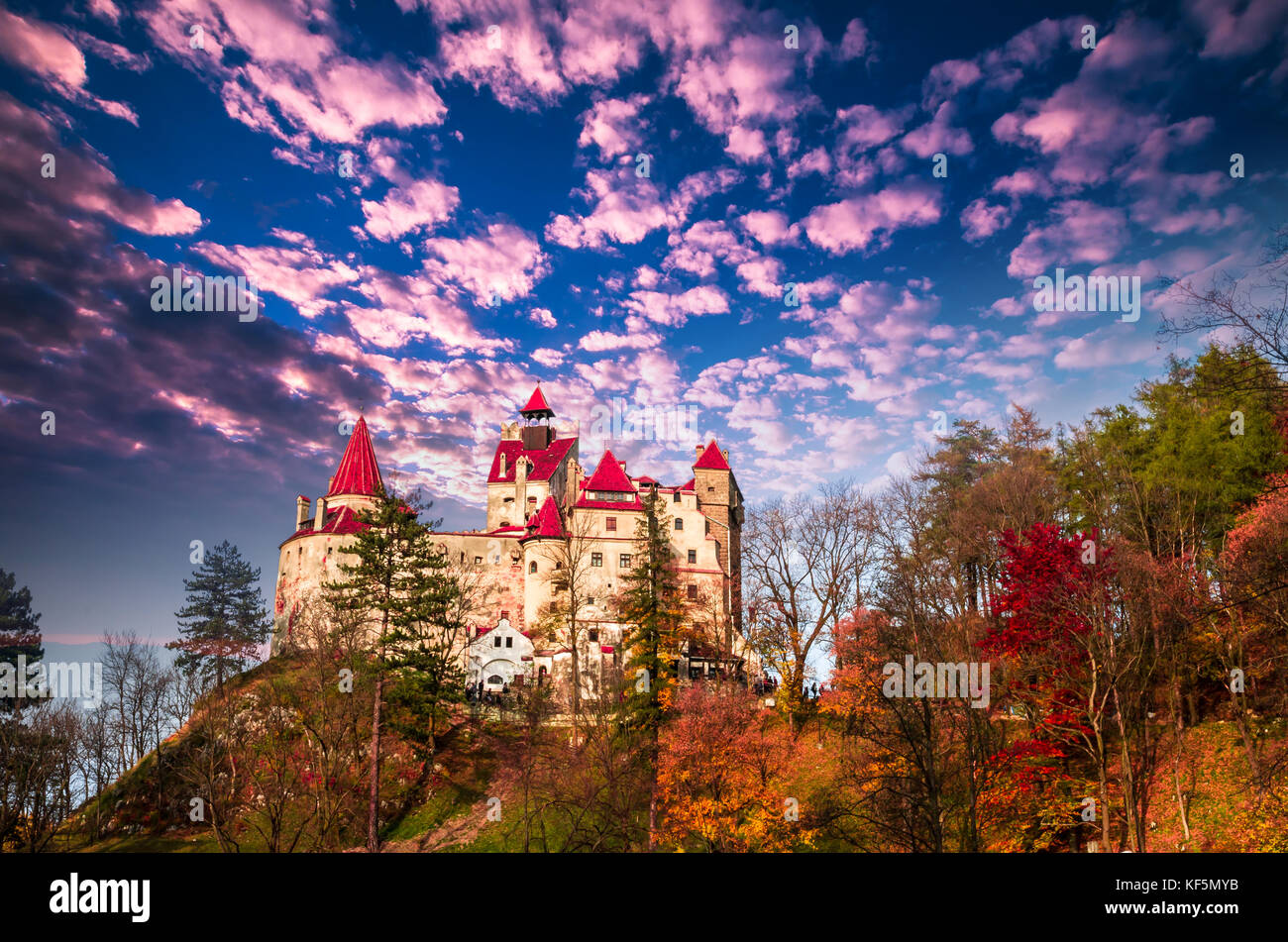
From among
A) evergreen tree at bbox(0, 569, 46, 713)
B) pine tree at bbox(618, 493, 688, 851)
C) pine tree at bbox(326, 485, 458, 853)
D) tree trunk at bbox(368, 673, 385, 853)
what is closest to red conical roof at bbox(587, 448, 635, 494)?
pine tree at bbox(618, 493, 688, 851)

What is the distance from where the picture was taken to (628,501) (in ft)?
190

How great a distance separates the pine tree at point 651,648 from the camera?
34.9 m

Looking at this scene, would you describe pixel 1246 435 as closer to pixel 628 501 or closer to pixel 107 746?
pixel 628 501

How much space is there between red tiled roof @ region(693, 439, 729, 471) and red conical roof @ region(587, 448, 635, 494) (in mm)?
6983

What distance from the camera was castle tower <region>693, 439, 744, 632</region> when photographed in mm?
60156

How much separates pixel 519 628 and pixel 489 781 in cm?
1657

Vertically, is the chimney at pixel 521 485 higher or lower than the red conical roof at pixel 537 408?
lower

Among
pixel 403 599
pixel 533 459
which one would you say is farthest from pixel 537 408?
pixel 403 599

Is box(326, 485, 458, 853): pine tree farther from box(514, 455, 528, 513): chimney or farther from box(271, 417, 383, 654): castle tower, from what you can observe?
box(514, 455, 528, 513): chimney

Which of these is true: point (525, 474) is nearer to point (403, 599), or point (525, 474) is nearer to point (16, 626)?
point (403, 599)

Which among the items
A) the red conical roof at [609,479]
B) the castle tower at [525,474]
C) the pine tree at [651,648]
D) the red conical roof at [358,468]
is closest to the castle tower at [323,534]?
the red conical roof at [358,468]

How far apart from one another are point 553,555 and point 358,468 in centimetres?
1998

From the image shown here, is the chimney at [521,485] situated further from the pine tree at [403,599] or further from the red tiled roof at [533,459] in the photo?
the pine tree at [403,599]

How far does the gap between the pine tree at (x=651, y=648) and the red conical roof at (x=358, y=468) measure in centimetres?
3104
